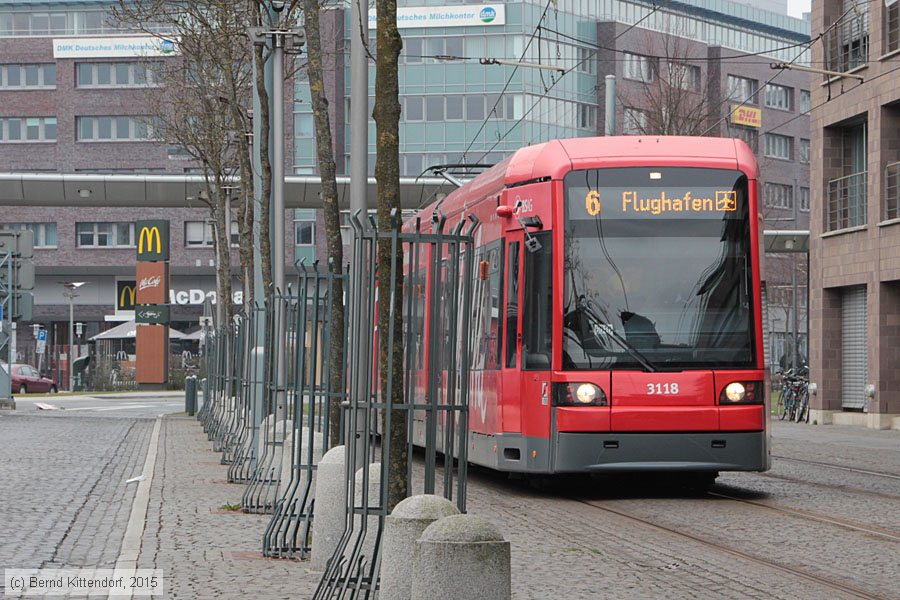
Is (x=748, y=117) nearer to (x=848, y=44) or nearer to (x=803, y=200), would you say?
(x=803, y=200)

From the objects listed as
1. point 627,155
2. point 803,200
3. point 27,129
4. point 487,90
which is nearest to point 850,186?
point 627,155

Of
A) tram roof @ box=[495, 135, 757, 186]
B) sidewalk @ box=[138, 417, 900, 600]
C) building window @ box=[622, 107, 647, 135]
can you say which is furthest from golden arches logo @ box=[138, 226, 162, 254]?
tram roof @ box=[495, 135, 757, 186]

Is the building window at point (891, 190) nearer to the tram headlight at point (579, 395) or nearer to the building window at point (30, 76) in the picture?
the tram headlight at point (579, 395)

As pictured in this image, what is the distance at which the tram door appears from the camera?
15.5 meters

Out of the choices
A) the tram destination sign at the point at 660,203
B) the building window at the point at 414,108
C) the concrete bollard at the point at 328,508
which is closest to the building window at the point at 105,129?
the building window at the point at 414,108

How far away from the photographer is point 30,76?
83250mm

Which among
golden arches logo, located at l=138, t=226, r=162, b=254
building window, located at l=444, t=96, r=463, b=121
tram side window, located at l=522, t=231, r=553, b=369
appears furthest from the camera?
building window, located at l=444, t=96, r=463, b=121

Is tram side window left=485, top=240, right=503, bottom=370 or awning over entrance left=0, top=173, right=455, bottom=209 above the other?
awning over entrance left=0, top=173, right=455, bottom=209

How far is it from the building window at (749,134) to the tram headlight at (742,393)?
67.1 metres

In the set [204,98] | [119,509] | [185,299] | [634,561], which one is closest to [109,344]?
[185,299]

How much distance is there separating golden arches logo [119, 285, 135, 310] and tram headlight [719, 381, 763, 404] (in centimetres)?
6744

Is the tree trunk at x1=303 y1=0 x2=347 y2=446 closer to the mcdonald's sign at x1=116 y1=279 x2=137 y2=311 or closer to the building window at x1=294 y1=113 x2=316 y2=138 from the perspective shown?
the building window at x1=294 y1=113 x2=316 y2=138

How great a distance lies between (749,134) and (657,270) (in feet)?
239

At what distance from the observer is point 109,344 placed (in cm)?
7569
